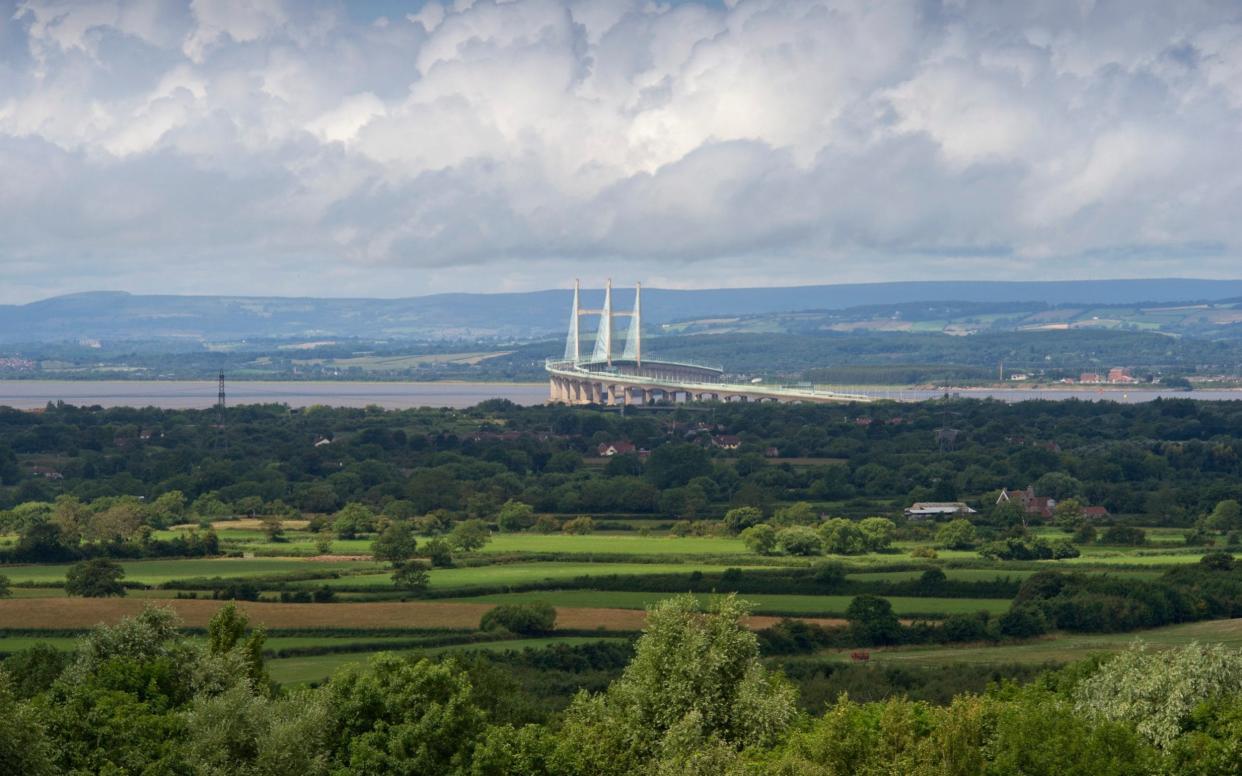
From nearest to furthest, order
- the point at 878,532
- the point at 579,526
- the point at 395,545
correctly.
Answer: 1. the point at 395,545
2. the point at 878,532
3. the point at 579,526

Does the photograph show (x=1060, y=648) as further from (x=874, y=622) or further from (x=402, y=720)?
(x=402, y=720)

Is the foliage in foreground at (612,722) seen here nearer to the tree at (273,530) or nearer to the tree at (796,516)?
the tree at (273,530)

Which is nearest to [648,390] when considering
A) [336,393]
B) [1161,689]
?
[336,393]

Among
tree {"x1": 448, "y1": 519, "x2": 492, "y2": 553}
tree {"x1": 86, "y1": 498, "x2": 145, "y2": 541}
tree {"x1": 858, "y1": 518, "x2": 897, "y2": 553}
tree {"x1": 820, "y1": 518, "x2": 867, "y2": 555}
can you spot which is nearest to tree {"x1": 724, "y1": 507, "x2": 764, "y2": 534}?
tree {"x1": 858, "y1": 518, "x2": 897, "y2": 553}

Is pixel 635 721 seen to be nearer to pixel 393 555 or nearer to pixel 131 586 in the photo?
pixel 131 586

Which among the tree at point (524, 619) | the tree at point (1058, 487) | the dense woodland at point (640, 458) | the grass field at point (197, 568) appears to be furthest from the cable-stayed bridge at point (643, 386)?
the tree at point (524, 619)

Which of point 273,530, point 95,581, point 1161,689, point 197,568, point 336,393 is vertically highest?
point 336,393

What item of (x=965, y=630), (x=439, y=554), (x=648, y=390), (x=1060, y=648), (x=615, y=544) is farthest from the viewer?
(x=648, y=390)
